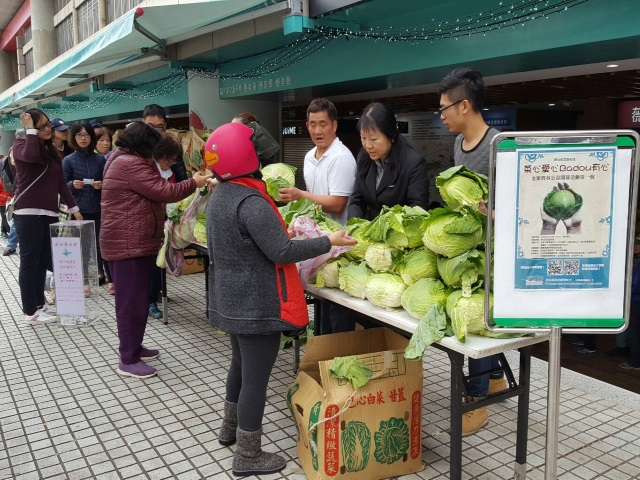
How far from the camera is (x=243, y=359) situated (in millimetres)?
2551

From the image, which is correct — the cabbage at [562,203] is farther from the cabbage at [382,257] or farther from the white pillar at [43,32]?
the white pillar at [43,32]

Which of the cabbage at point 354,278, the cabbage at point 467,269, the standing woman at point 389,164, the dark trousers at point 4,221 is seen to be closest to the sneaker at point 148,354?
the cabbage at point 354,278

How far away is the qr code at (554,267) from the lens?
183 centimetres

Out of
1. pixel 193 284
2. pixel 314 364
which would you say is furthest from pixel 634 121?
pixel 314 364

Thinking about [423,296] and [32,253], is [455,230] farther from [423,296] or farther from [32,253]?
[32,253]

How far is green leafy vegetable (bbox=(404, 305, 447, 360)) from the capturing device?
211cm

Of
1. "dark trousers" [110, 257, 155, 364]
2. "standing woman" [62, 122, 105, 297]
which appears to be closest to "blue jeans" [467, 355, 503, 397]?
"dark trousers" [110, 257, 155, 364]

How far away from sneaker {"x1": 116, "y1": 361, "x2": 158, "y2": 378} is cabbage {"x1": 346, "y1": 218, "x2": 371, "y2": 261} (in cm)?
193

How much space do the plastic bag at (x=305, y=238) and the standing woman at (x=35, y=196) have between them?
9.86ft

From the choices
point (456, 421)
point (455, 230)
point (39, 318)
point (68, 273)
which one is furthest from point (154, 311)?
point (455, 230)

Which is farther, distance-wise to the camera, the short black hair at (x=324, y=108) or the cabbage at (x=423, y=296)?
the short black hair at (x=324, y=108)

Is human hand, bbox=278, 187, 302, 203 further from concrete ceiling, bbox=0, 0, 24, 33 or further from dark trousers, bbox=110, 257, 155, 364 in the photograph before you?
concrete ceiling, bbox=0, 0, 24, 33

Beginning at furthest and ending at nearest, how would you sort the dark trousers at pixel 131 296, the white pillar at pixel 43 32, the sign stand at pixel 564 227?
the white pillar at pixel 43 32, the dark trousers at pixel 131 296, the sign stand at pixel 564 227

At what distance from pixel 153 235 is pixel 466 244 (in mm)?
2345
